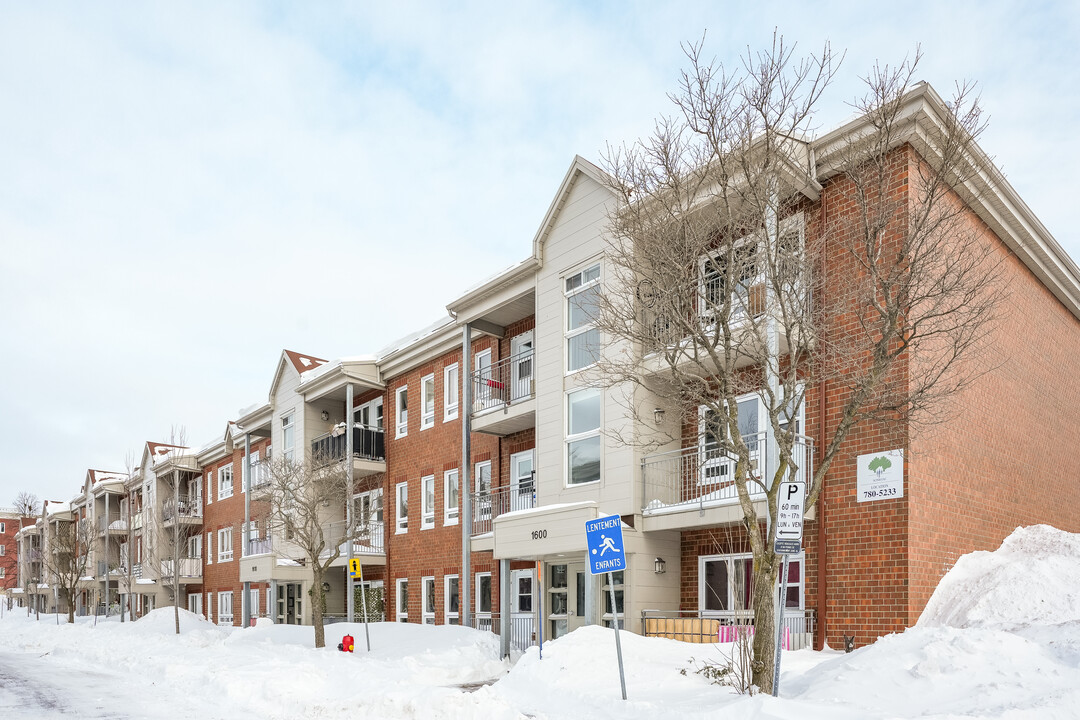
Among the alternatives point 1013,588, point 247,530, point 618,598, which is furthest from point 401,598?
point 1013,588

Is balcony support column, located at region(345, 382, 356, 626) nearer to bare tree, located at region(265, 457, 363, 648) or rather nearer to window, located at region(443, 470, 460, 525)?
bare tree, located at region(265, 457, 363, 648)

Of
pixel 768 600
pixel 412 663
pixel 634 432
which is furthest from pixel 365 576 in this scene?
pixel 768 600

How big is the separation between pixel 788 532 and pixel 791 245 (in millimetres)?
4439

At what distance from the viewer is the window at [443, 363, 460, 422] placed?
2742 cm

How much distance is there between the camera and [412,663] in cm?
1919

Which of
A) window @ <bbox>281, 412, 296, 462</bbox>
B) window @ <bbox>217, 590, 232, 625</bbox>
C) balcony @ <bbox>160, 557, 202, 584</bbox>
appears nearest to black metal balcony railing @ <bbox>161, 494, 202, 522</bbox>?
balcony @ <bbox>160, 557, 202, 584</bbox>

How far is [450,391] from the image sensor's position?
27.8 metres

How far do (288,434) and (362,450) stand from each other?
7.05m

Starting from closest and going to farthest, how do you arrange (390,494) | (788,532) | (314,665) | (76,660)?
(788,532)
(314,665)
(76,660)
(390,494)

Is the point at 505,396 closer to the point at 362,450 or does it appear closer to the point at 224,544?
the point at 362,450

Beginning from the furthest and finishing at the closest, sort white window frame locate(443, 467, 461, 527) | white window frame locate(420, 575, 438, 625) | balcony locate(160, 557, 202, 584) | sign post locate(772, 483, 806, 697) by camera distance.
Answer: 1. balcony locate(160, 557, 202, 584)
2. white window frame locate(420, 575, 438, 625)
3. white window frame locate(443, 467, 461, 527)
4. sign post locate(772, 483, 806, 697)

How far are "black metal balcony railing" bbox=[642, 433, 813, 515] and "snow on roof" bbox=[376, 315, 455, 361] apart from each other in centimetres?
984

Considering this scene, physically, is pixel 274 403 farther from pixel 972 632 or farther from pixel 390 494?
Answer: pixel 972 632

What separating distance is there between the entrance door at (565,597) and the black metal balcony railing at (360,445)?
988cm
